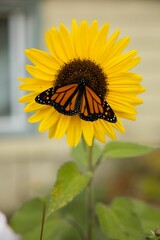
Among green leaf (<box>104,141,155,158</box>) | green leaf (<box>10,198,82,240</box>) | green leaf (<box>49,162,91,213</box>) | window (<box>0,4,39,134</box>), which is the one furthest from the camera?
window (<box>0,4,39,134</box>)

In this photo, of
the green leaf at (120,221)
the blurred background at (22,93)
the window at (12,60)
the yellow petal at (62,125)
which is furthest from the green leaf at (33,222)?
the window at (12,60)

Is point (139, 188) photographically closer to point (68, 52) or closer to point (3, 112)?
point (3, 112)

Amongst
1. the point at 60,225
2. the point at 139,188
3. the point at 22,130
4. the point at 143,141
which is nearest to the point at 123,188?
the point at 139,188

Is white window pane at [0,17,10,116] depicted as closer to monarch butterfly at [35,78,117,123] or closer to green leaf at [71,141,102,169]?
green leaf at [71,141,102,169]

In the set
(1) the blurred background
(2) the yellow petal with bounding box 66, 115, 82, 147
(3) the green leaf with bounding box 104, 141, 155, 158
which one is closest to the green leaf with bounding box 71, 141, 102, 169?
(3) the green leaf with bounding box 104, 141, 155, 158

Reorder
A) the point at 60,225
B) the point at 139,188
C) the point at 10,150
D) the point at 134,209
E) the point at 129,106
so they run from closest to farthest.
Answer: the point at 129,106, the point at 134,209, the point at 60,225, the point at 139,188, the point at 10,150

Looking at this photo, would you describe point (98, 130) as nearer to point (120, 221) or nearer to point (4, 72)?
point (120, 221)
